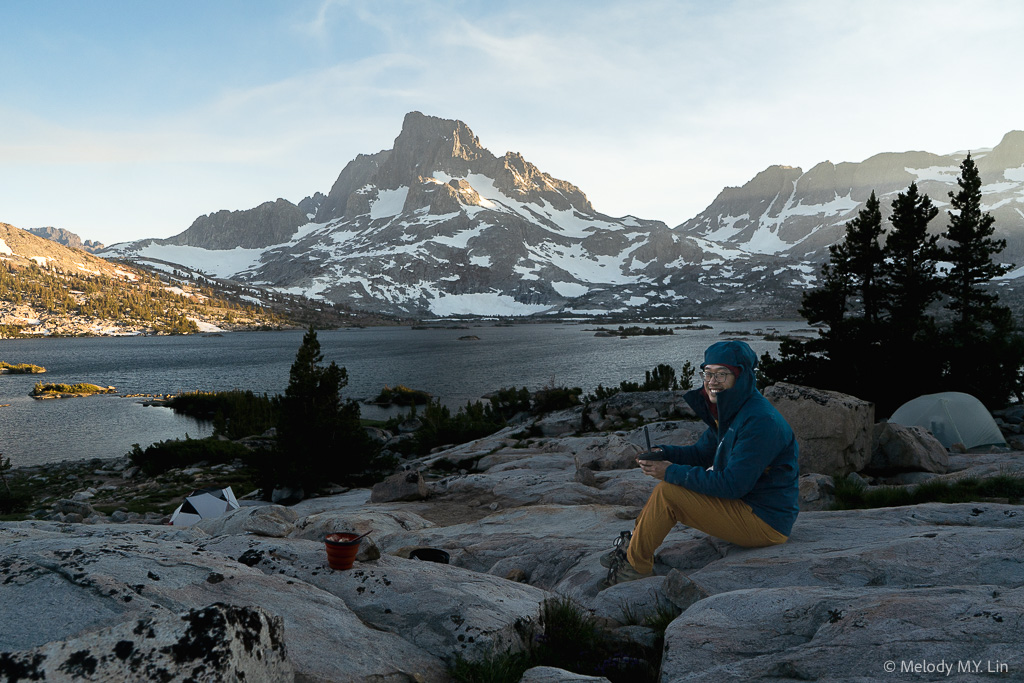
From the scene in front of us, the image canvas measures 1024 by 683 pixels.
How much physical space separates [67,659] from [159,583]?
186 centimetres

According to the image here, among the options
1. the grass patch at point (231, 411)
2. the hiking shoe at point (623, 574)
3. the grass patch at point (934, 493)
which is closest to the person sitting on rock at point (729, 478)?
the hiking shoe at point (623, 574)

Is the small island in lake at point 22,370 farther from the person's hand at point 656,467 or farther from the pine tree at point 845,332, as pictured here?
the person's hand at point 656,467

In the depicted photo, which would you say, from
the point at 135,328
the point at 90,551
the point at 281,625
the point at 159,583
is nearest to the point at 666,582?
the point at 281,625

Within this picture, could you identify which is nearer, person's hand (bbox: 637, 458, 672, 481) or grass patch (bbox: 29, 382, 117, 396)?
person's hand (bbox: 637, 458, 672, 481)

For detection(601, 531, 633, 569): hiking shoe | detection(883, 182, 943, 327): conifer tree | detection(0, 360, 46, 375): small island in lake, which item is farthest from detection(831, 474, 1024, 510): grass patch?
detection(0, 360, 46, 375): small island in lake

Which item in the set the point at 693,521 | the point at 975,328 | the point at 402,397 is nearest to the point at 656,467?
the point at 693,521

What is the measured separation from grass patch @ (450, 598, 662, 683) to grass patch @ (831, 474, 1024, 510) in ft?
18.4

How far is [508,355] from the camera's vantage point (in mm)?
90812

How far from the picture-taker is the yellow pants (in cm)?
611

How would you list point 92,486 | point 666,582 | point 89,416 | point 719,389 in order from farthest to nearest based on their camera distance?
1. point 89,416
2. point 92,486
3. point 719,389
4. point 666,582

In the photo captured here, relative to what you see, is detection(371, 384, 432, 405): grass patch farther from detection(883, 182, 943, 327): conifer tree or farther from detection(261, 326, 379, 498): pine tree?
detection(883, 182, 943, 327): conifer tree

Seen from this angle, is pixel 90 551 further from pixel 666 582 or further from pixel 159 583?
pixel 666 582

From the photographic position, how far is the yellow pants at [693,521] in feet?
20.0

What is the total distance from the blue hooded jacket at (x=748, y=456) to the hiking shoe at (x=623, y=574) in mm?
1234
